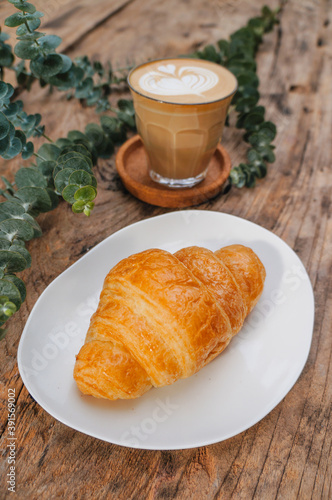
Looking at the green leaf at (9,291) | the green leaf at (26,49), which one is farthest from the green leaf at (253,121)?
the green leaf at (9,291)

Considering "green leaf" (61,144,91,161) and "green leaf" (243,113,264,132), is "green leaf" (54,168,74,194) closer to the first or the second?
"green leaf" (61,144,91,161)

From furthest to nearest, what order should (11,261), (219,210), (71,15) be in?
(71,15), (219,210), (11,261)

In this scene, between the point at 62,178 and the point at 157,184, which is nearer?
the point at 62,178

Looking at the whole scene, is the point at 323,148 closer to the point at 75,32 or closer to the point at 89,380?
the point at 89,380

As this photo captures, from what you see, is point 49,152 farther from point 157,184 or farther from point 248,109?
point 248,109

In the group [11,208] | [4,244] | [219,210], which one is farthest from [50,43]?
[219,210]

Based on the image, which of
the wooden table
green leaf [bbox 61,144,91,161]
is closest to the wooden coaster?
the wooden table
